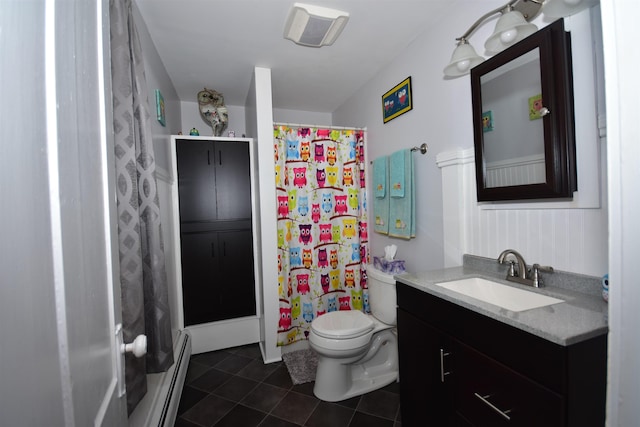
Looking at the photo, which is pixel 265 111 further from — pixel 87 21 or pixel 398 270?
pixel 87 21

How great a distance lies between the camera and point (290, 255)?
8.22 feet

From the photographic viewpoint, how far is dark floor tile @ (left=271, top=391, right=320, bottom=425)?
5.54 feet

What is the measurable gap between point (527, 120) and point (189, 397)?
8.37ft

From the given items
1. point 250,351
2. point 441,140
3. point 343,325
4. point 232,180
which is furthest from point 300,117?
point 250,351

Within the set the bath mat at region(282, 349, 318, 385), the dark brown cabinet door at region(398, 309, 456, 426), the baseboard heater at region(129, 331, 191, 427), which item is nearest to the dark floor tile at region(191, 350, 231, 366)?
the baseboard heater at region(129, 331, 191, 427)

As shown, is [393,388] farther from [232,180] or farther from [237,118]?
[237,118]

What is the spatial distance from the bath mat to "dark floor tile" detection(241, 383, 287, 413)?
0.15 m

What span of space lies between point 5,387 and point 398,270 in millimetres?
1927

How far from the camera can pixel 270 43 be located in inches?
78.4

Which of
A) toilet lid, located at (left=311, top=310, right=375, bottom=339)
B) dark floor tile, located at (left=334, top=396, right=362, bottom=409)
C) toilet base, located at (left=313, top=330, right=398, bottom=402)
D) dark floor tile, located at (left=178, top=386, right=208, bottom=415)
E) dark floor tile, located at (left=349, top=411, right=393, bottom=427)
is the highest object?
toilet lid, located at (left=311, top=310, right=375, bottom=339)

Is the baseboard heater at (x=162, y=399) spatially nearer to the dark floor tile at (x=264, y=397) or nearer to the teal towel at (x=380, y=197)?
the dark floor tile at (x=264, y=397)

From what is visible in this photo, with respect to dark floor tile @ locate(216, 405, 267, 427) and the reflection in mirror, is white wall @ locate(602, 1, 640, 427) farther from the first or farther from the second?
dark floor tile @ locate(216, 405, 267, 427)

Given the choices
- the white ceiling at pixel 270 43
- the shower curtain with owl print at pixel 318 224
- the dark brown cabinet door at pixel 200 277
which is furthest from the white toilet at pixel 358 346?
the white ceiling at pixel 270 43

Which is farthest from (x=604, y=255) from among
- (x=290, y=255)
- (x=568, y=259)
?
(x=290, y=255)
